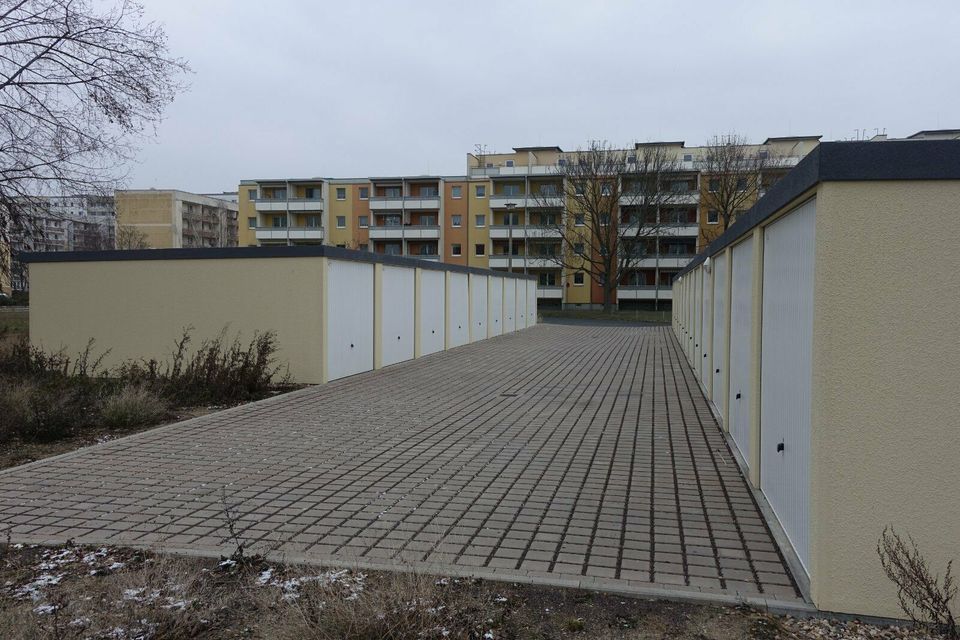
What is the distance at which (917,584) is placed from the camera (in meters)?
3.52

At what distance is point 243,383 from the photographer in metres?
12.0

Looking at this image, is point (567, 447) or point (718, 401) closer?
point (567, 447)

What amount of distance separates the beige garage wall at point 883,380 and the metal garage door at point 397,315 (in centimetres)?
1381

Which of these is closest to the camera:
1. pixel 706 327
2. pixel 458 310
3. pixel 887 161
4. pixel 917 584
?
pixel 917 584

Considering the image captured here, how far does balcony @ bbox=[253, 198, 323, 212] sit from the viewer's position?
71500 mm

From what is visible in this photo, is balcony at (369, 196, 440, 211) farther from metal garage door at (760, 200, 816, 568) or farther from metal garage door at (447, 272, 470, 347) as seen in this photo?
metal garage door at (760, 200, 816, 568)

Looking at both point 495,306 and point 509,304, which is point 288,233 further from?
point 495,306

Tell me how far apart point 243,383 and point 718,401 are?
7.50 m

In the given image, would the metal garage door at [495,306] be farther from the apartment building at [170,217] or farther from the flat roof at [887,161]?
the apartment building at [170,217]

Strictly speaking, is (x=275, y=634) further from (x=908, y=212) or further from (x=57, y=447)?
(x=57, y=447)

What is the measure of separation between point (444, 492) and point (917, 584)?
377cm

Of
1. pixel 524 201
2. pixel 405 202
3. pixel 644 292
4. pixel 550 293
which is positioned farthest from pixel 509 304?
pixel 405 202

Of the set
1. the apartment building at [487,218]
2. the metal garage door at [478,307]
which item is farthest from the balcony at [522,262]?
the metal garage door at [478,307]

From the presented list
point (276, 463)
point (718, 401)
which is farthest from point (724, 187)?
point (276, 463)
